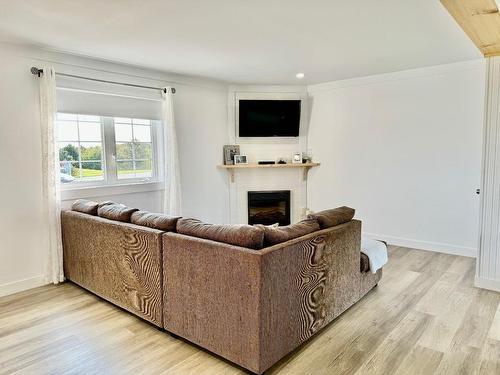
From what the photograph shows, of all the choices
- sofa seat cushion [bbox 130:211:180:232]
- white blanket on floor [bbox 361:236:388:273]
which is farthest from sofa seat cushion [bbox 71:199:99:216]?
white blanket on floor [bbox 361:236:388:273]

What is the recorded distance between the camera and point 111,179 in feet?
13.9

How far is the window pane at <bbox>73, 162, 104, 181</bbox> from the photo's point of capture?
4.00 meters

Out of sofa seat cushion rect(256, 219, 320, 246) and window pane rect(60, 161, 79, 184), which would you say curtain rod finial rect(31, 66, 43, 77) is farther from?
sofa seat cushion rect(256, 219, 320, 246)

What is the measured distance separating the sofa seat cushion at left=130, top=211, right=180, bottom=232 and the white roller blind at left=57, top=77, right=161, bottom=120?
5.56 ft

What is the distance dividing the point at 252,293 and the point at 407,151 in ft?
11.9

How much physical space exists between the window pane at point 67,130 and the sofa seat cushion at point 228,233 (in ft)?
6.99

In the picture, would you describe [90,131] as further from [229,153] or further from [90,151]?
[229,153]

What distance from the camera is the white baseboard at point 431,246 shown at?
14.2 ft

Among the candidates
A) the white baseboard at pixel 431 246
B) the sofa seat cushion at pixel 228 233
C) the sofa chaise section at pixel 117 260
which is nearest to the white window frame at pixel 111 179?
the sofa chaise section at pixel 117 260

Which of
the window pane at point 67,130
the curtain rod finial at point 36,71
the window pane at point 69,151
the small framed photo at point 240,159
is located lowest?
the small framed photo at point 240,159

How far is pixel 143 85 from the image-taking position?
14.4 ft

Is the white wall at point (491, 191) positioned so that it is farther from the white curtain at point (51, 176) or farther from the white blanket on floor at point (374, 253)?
the white curtain at point (51, 176)

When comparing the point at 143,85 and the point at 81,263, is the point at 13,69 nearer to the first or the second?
the point at 143,85

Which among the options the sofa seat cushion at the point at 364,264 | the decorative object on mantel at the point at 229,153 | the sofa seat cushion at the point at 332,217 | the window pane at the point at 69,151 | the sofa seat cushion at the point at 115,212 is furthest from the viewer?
the decorative object on mantel at the point at 229,153
